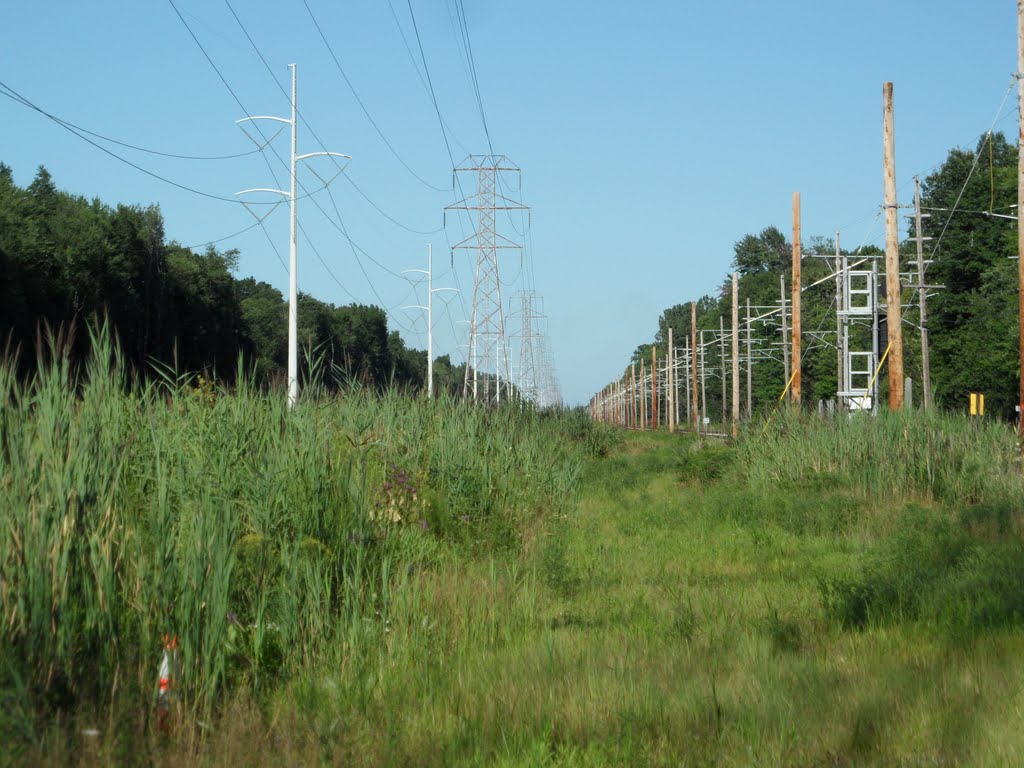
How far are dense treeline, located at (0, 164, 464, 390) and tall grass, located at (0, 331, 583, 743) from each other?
25972 mm

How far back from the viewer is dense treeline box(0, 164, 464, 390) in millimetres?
47188

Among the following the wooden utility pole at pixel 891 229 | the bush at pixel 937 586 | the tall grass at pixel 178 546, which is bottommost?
the bush at pixel 937 586

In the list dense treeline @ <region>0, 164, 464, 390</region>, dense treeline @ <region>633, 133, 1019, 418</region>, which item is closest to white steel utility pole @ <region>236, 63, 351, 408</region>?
dense treeline @ <region>0, 164, 464, 390</region>

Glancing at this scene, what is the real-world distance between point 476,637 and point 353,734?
7.83 feet

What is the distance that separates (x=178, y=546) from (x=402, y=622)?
1695 millimetres

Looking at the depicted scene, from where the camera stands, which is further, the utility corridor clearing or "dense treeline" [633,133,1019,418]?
"dense treeline" [633,133,1019,418]

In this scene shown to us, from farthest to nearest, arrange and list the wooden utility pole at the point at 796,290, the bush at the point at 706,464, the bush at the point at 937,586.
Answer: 1. the wooden utility pole at the point at 796,290
2. the bush at the point at 706,464
3. the bush at the point at 937,586

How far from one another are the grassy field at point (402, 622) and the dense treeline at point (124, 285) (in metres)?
Result: 25.3

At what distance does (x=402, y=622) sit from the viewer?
24.3ft

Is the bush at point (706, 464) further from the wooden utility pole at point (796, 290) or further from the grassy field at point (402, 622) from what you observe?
the grassy field at point (402, 622)

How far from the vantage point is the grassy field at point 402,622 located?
17.7 feet

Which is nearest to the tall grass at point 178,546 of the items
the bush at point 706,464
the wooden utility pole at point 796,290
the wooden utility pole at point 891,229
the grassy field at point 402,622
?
the grassy field at point 402,622

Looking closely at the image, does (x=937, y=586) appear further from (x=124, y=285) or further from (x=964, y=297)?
(x=964, y=297)

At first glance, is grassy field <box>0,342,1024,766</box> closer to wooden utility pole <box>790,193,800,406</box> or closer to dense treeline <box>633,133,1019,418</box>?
wooden utility pole <box>790,193,800,406</box>
